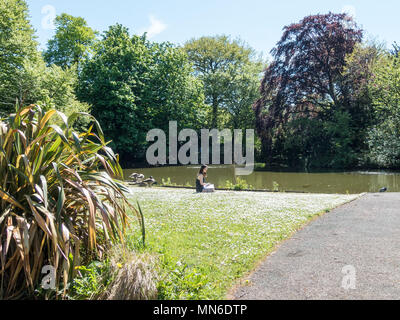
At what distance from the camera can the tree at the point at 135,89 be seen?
115ft

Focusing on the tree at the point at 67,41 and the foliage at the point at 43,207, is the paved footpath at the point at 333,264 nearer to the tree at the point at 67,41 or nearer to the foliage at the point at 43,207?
the foliage at the point at 43,207

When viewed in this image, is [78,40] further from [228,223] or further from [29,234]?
[29,234]

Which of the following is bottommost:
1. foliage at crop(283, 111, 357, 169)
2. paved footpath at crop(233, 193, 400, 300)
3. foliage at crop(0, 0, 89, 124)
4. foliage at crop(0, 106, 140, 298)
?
paved footpath at crop(233, 193, 400, 300)

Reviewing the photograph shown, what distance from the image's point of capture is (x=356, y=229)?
26.2 ft

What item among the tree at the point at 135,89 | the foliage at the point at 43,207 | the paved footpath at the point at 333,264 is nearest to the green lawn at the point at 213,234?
the paved footpath at the point at 333,264

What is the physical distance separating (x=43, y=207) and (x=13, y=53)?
29.1 meters

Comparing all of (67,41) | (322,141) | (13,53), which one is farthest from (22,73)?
(322,141)

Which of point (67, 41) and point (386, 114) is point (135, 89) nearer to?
point (67, 41)

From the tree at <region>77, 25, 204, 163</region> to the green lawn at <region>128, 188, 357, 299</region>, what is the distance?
25.0 m

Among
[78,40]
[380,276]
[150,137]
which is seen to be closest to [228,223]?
[380,276]

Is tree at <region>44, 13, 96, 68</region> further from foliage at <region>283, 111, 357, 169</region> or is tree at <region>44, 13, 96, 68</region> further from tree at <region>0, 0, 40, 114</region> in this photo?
foliage at <region>283, 111, 357, 169</region>

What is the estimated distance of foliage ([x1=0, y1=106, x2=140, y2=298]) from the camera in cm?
374

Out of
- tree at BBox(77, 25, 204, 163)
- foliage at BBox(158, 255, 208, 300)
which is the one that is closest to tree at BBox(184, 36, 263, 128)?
tree at BBox(77, 25, 204, 163)
